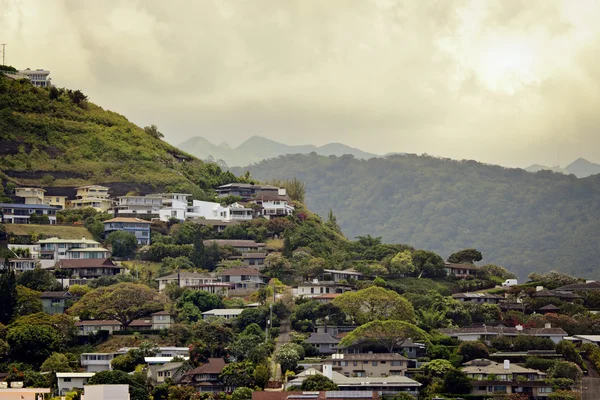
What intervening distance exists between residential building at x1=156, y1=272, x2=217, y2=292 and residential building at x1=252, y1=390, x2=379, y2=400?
1920cm

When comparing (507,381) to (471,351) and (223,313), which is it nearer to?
(471,351)

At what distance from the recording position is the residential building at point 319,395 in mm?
61525

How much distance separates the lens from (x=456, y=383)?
213 feet

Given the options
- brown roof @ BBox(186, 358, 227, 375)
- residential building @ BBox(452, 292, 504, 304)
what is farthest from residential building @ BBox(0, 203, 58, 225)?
residential building @ BBox(452, 292, 504, 304)

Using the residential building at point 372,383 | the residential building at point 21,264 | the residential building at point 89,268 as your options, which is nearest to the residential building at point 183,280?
the residential building at point 89,268

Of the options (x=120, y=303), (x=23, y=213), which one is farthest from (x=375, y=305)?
(x=23, y=213)

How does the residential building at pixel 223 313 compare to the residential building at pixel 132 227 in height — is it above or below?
below

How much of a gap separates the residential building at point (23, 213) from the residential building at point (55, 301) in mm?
15121

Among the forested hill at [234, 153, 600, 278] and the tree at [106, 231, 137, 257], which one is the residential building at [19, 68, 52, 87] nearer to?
the tree at [106, 231, 137, 257]

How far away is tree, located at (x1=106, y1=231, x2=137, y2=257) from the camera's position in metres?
87.1

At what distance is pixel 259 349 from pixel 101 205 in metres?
32.0

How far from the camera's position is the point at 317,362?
69.2 m

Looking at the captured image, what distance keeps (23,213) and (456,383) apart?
40667 millimetres

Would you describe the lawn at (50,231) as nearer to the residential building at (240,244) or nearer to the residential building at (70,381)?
the residential building at (240,244)
